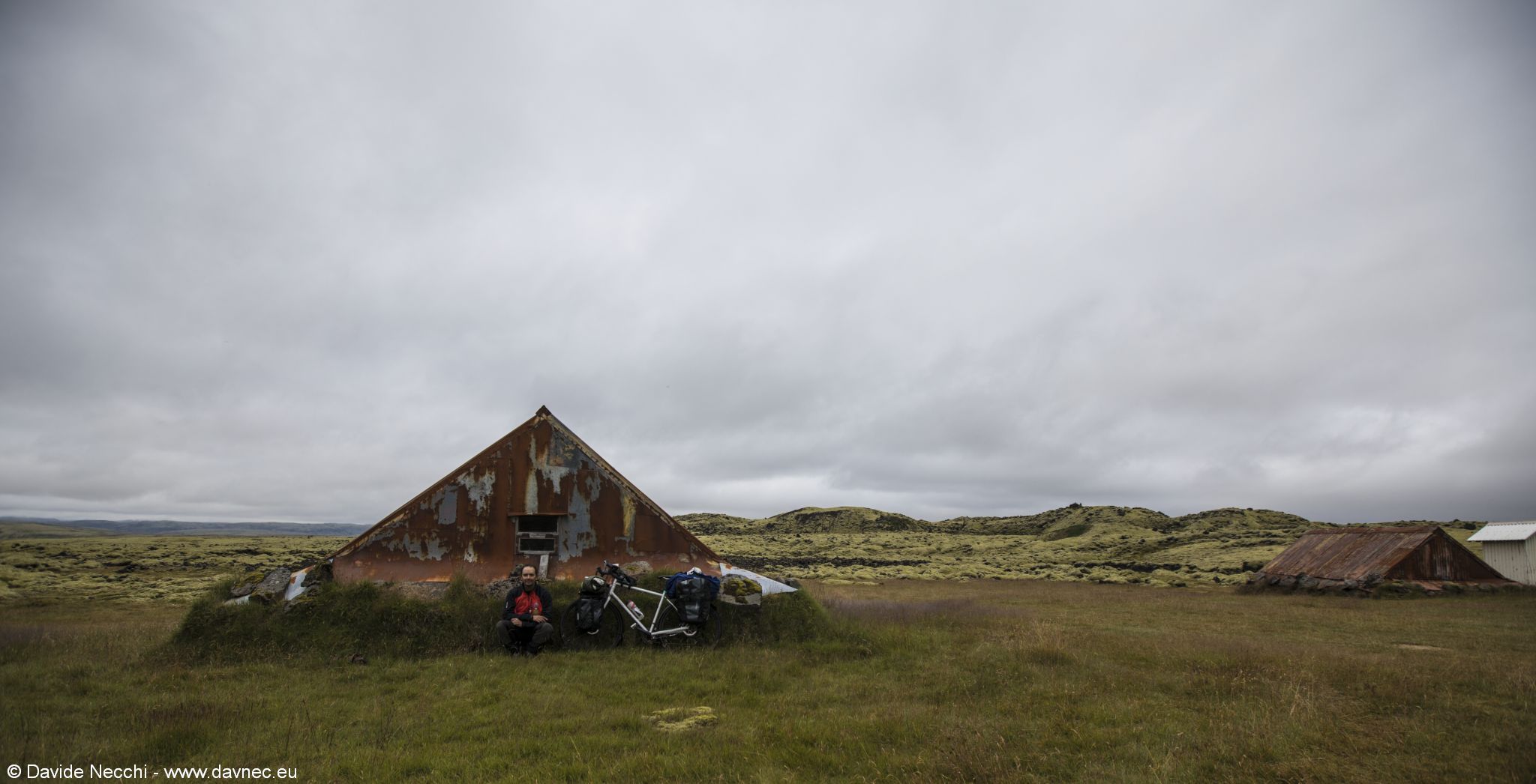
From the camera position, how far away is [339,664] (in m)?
11.5

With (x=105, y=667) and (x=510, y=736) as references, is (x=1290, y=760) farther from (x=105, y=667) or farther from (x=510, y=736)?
(x=105, y=667)

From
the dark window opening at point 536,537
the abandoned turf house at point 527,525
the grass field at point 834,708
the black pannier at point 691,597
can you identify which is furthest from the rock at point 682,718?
the dark window opening at point 536,537

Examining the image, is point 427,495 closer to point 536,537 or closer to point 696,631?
point 536,537

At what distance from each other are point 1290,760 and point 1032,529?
80.9m

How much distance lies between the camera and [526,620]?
12148 mm

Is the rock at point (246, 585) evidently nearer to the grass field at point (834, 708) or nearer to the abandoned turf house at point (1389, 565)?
the grass field at point (834, 708)

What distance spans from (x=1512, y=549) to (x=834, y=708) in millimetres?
36884

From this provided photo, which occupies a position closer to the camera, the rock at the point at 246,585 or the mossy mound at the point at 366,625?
the mossy mound at the point at 366,625

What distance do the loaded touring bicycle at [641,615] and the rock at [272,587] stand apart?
5.56 meters

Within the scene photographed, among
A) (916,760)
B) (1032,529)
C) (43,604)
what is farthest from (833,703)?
(1032,529)

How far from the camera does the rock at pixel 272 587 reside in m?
12.8

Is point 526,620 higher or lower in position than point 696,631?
higher

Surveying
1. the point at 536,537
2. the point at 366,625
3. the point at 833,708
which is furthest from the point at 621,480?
the point at 833,708

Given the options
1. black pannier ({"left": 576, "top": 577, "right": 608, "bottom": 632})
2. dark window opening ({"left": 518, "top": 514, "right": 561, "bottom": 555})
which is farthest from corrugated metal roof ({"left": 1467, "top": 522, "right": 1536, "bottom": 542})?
dark window opening ({"left": 518, "top": 514, "right": 561, "bottom": 555})
